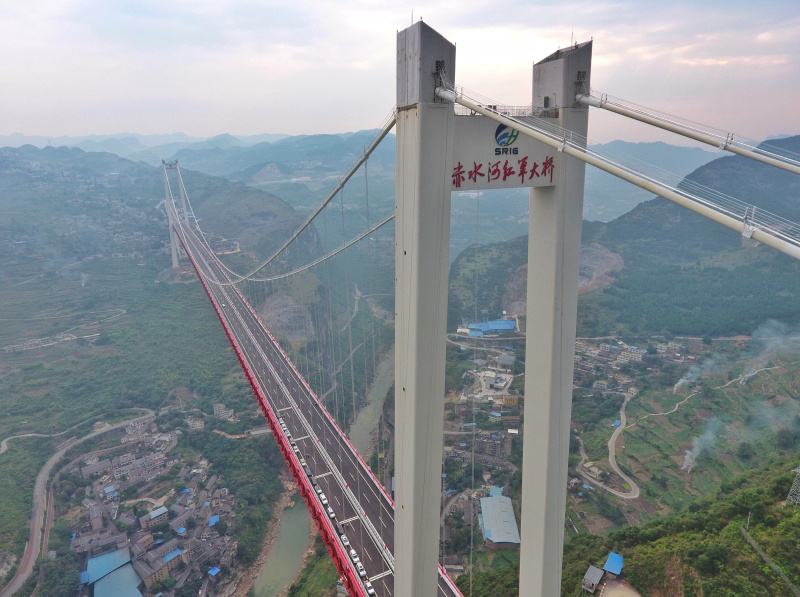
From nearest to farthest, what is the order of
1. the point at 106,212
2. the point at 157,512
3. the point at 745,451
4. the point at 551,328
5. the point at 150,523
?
1. the point at 551,328
2. the point at 150,523
3. the point at 157,512
4. the point at 745,451
5. the point at 106,212

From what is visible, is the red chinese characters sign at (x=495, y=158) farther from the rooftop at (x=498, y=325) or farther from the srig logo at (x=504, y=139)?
the rooftop at (x=498, y=325)

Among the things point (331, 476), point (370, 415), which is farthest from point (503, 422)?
point (331, 476)

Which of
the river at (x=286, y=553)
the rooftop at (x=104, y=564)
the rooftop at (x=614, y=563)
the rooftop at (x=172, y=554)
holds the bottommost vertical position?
the river at (x=286, y=553)

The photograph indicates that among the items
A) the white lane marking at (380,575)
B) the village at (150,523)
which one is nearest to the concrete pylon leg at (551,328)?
the white lane marking at (380,575)

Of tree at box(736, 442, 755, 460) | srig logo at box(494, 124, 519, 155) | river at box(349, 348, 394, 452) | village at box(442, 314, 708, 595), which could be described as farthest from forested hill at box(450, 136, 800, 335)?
srig logo at box(494, 124, 519, 155)

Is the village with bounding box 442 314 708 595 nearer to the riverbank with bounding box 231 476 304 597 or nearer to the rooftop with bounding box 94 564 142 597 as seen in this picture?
the riverbank with bounding box 231 476 304 597

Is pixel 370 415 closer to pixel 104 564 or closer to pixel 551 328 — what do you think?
pixel 104 564

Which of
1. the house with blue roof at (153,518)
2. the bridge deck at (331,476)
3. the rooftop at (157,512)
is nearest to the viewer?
the bridge deck at (331,476)
